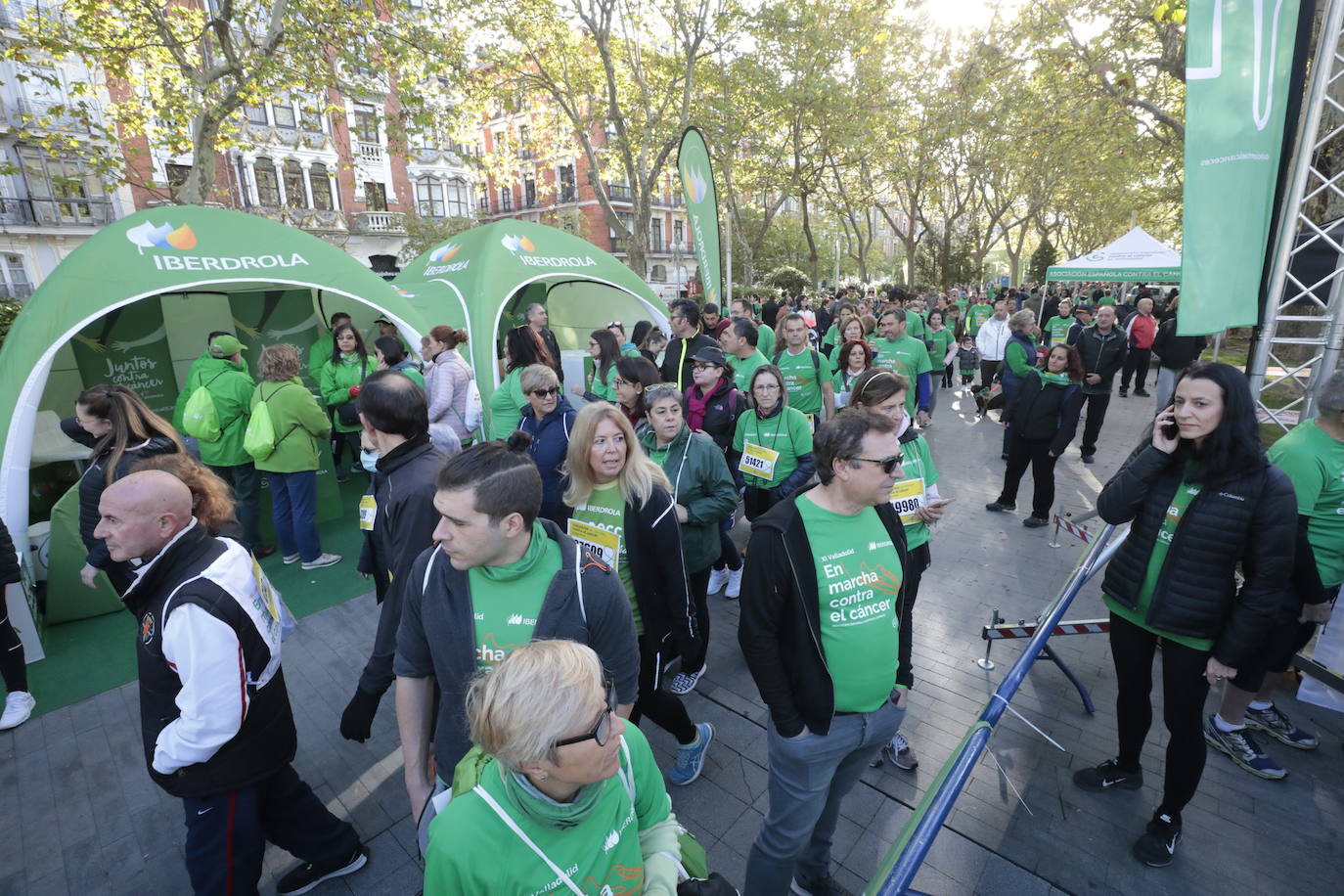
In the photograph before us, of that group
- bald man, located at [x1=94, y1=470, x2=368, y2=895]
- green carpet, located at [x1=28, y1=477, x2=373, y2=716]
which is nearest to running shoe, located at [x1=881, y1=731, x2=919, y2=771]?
bald man, located at [x1=94, y1=470, x2=368, y2=895]

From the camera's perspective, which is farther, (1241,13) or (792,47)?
(792,47)

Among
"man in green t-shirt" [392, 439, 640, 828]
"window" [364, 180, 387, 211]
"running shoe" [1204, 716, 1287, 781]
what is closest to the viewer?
"man in green t-shirt" [392, 439, 640, 828]

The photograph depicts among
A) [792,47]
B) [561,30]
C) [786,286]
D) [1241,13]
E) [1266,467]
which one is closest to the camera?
[1266,467]

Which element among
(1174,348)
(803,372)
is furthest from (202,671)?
(1174,348)

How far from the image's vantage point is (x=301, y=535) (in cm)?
559

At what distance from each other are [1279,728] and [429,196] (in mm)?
40697

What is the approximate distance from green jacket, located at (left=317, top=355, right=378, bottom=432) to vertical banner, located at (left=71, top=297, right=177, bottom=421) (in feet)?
7.35

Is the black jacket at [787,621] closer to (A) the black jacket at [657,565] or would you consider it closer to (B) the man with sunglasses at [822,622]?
(B) the man with sunglasses at [822,622]

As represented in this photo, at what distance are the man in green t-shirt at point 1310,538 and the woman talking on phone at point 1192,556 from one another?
20 centimetres

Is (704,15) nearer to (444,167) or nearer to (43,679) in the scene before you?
(43,679)

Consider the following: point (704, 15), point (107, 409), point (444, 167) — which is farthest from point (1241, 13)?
point (444, 167)

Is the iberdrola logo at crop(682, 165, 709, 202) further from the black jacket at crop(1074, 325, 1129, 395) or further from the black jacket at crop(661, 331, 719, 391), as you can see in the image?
the black jacket at crop(1074, 325, 1129, 395)

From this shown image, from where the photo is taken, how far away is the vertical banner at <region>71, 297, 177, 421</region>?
7.00 meters

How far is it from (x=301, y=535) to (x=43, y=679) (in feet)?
6.07
